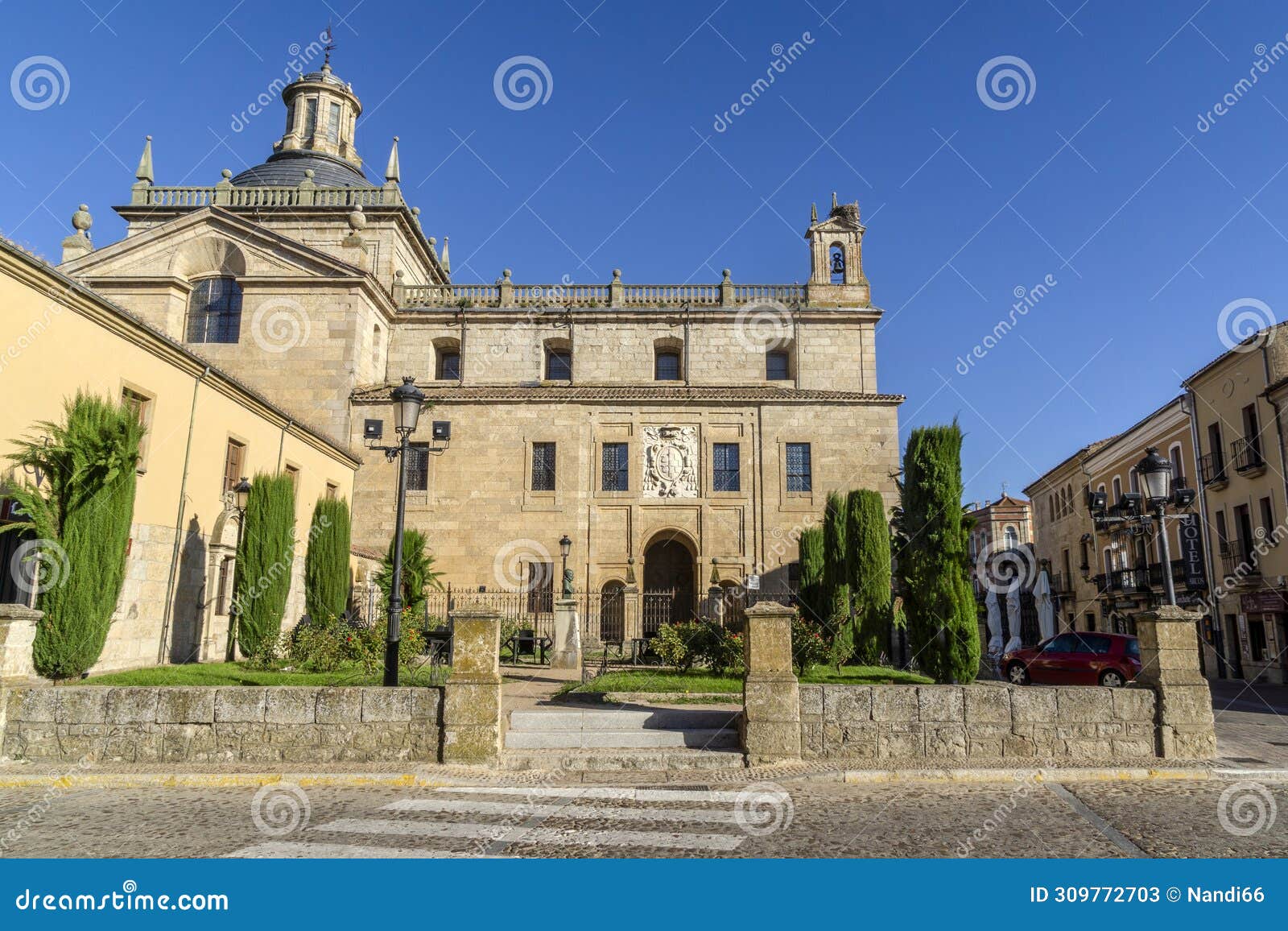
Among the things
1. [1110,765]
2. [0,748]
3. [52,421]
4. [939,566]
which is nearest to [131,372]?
[52,421]

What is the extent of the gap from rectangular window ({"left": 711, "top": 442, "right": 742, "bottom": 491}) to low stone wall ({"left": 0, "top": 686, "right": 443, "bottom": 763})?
64.4ft

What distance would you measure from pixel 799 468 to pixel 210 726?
21.7 metres

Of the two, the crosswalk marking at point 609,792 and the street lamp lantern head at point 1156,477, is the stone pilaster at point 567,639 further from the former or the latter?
the street lamp lantern head at point 1156,477

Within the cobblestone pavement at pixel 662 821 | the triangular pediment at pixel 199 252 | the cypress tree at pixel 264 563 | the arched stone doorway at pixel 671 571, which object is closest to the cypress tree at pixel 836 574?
the arched stone doorway at pixel 671 571

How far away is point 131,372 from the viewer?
1400 cm

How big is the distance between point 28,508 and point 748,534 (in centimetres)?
2023

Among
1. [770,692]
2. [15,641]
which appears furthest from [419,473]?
[770,692]

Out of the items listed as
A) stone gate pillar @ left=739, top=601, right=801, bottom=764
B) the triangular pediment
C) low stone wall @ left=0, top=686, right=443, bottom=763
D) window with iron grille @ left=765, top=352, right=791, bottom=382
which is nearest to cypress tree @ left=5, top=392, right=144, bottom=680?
low stone wall @ left=0, top=686, right=443, bottom=763

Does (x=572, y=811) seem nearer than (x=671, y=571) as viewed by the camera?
Yes

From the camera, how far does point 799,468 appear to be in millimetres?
27453

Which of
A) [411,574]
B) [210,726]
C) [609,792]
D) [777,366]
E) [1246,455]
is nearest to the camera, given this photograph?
[609,792]

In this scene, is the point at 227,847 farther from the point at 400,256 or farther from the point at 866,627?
the point at 400,256

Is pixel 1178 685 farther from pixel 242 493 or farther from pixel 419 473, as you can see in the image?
pixel 419 473

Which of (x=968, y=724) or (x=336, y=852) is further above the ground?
(x=968, y=724)
